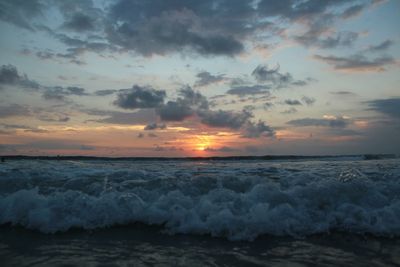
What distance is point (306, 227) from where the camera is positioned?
7938 millimetres

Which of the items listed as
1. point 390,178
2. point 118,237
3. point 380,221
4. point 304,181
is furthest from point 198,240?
point 390,178

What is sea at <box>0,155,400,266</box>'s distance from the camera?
6.09 meters

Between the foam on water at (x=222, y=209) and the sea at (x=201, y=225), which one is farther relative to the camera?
the foam on water at (x=222, y=209)

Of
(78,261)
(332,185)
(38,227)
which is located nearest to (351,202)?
(332,185)

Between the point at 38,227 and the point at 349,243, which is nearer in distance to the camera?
the point at 349,243

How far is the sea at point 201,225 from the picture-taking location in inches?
240

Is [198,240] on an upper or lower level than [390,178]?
lower

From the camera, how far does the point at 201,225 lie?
25.6ft

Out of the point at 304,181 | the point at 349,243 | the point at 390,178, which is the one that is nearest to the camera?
the point at 349,243

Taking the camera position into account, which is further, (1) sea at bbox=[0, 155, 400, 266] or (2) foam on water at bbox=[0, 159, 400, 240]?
(2) foam on water at bbox=[0, 159, 400, 240]

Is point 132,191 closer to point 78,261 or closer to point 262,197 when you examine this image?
point 262,197

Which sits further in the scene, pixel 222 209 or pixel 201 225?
pixel 222 209

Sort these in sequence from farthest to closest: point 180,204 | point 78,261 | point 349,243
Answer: point 180,204 < point 349,243 < point 78,261

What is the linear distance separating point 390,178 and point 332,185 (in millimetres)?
3587
